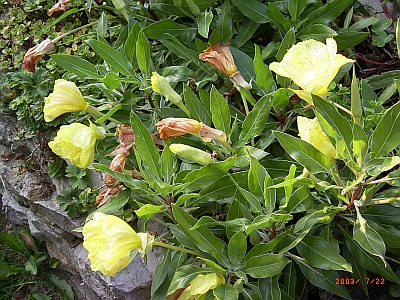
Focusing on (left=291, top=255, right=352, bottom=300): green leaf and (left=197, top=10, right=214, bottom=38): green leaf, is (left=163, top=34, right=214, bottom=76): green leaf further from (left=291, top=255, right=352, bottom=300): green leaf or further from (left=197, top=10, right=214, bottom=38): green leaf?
(left=291, top=255, right=352, bottom=300): green leaf

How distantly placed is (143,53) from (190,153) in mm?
382

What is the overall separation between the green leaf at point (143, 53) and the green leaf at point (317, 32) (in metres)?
0.44

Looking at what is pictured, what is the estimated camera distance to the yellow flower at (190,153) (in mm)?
1043

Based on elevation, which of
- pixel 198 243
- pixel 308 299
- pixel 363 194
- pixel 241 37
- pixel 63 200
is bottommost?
pixel 308 299

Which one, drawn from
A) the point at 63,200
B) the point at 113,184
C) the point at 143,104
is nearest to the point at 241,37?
the point at 143,104

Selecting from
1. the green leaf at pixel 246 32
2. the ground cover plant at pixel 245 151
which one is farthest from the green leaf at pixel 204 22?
the green leaf at pixel 246 32

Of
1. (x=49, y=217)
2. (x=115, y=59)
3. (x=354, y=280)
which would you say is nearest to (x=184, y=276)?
(x=354, y=280)

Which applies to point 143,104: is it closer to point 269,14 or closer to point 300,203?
point 269,14

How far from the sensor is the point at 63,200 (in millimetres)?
1777

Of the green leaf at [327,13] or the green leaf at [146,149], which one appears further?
the green leaf at [327,13]

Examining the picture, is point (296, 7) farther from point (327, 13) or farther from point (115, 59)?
point (115, 59)

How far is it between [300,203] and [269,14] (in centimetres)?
62

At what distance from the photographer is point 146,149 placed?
1.16 metres

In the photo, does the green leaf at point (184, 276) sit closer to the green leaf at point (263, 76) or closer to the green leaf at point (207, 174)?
the green leaf at point (207, 174)
